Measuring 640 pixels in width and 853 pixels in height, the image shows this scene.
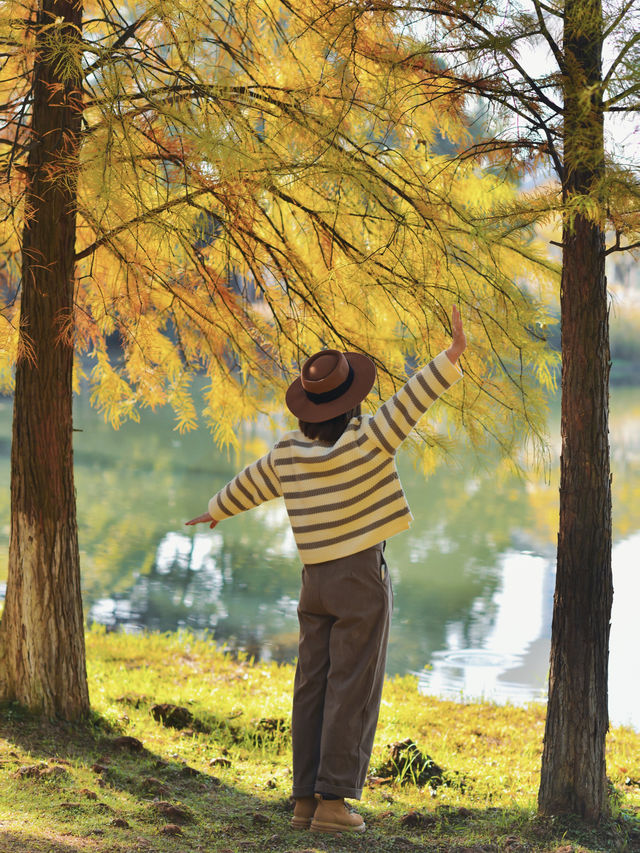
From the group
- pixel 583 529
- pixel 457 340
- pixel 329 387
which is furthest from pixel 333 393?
pixel 583 529

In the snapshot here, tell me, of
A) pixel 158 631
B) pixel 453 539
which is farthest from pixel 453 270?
pixel 453 539

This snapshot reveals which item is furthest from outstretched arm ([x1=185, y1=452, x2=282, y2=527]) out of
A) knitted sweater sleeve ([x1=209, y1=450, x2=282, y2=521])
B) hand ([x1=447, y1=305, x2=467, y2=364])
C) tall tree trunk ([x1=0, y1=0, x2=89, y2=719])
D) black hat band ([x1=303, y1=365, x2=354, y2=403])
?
tall tree trunk ([x1=0, y1=0, x2=89, y2=719])

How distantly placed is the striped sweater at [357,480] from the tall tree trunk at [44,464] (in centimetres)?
155

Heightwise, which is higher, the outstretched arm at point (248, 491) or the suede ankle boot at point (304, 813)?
the outstretched arm at point (248, 491)

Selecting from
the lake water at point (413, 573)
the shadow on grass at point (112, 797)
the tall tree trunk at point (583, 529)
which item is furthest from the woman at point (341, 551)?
the lake water at point (413, 573)

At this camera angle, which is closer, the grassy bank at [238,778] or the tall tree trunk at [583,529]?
the grassy bank at [238,778]

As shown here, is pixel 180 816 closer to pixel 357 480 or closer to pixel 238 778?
pixel 238 778

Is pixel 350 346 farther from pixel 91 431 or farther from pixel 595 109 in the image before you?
pixel 91 431

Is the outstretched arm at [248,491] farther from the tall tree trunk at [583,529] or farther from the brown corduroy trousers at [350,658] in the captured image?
the tall tree trunk at [583,529]

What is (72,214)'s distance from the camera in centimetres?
410

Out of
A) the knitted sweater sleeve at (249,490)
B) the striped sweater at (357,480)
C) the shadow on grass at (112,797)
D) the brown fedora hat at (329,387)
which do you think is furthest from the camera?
the knitted sweater sleeve at (249,490)

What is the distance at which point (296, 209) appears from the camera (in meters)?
4.34

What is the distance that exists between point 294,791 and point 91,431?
20620mm

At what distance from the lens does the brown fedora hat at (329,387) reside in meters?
2.96
